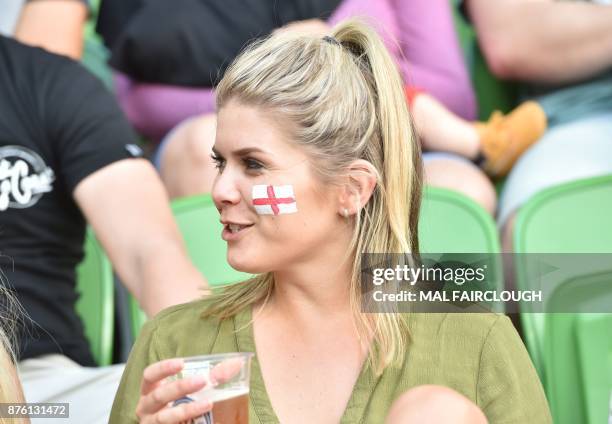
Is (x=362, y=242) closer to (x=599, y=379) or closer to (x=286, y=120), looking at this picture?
(x=286, y=120)

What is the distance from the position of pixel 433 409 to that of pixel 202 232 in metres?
1.19

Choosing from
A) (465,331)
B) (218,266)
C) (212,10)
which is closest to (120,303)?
(218,266)

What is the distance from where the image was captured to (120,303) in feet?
8.34

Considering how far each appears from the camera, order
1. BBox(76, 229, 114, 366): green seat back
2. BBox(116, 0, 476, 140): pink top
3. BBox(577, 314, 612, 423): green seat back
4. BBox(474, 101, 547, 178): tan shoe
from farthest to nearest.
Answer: BBox(116, 0, 476, 140): pink top → BBox(474, 101, 547, 178): tan shoe → BBox(76, 229, 114, 366): green seat back → BBox(577, 314, 612, 423): green seat back

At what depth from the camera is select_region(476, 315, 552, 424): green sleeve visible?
163cm

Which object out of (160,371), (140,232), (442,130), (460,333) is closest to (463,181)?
(442,130)

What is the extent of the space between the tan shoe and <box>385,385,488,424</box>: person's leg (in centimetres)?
137

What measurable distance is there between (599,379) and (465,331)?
1.34 feet

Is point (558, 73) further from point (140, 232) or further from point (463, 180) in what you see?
point (140, 232)

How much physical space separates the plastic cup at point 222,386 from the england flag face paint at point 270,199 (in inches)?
14.3

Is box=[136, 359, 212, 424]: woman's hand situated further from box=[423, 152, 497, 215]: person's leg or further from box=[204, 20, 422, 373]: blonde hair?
box=[423, 152, 497, 215]: person's leg

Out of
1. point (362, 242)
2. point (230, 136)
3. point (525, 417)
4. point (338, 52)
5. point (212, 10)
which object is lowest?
point (525, 417)

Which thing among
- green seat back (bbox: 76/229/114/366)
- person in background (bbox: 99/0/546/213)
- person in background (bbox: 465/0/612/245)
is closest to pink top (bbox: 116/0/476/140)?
person in background (bbox: 99/0/546/213)

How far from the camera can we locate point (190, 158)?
102 inches
